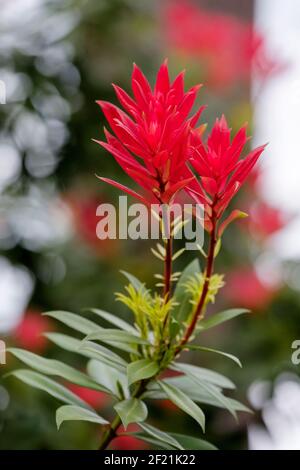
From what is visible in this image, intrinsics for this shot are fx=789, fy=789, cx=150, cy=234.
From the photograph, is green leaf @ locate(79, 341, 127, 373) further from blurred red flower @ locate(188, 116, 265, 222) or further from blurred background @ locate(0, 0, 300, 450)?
blurred background @ locate(0, 0, 300, 450)

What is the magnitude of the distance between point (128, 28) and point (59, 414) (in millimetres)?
1409

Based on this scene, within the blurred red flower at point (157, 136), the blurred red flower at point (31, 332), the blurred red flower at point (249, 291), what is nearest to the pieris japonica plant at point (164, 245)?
the blurred red flower at point (157, 136)

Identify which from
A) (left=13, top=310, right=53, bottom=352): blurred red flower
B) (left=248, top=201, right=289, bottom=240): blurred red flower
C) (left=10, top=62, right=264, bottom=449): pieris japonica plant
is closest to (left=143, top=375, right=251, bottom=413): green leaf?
(left=10, top=62, right=264, bottom=449): pieris japonica plant

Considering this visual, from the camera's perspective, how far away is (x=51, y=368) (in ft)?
2.18

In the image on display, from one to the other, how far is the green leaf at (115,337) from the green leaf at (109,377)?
0.08m

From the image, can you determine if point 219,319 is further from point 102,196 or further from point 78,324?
point 102,196

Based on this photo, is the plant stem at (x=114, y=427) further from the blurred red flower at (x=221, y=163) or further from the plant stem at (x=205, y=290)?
the blurred red flower at (x=221, y=163)

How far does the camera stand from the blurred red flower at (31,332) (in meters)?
1.47

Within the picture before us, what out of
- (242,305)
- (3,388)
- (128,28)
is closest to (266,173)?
(242,305)

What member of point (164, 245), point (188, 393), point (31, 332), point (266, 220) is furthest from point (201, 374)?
point (266, 220)

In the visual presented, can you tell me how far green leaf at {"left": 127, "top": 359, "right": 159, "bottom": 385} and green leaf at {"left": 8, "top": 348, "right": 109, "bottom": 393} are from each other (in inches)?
2.9

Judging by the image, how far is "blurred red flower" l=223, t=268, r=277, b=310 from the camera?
170cm

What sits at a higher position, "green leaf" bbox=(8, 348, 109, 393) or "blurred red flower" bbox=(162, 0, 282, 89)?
"blurred red flower" bbox=(162, 0, 282, 89)

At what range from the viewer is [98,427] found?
154 cm
